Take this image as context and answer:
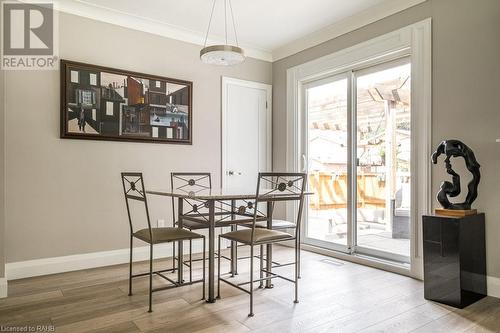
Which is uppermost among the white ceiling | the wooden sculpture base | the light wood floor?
the white ceiling

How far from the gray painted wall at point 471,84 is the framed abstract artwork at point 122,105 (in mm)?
2592

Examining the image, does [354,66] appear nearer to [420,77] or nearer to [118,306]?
[420,77]

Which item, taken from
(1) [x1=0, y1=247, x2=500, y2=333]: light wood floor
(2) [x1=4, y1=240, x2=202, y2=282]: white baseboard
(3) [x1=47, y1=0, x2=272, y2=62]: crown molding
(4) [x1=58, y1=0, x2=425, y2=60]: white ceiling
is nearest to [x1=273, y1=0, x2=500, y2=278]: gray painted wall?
(4) [x1=58, y1=0, x2=425, y2=60]: white ceiling

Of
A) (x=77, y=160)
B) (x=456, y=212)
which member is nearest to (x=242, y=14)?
(x=77, y=160)

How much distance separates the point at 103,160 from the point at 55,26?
4.53ft

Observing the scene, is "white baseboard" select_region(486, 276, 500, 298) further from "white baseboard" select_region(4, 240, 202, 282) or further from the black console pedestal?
"white baseboard" select_region(4, 240, 202, 282)

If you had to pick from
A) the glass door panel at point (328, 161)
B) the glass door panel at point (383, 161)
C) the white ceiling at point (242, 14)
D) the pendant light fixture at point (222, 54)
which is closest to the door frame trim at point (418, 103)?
the glass door panel at point (383, 161)

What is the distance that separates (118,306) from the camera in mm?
2537

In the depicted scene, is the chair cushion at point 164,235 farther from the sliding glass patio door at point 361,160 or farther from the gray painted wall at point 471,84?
the gray painted wall at point 471,84

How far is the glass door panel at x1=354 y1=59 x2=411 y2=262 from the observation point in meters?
3.51

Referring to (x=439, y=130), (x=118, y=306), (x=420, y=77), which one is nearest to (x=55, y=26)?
(x=118, y=306)

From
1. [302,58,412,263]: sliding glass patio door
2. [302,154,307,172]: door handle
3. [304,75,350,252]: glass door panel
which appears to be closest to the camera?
[302,58,412,263]: sliding glass patio door

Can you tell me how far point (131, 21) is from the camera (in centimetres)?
382

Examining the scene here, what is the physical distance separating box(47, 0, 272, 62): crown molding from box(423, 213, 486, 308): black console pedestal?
3243 millimetres
